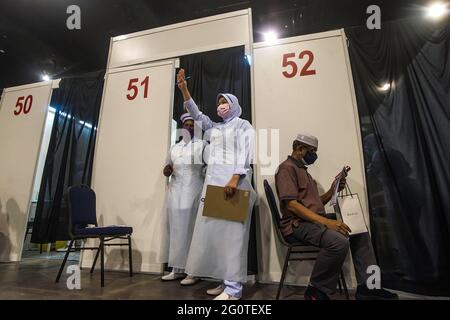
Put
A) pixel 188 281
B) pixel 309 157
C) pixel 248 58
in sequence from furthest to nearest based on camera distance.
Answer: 1. pixel 248 58
2. pixel 188 281
3. pixel 309 157

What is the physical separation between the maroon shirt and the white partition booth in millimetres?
1270

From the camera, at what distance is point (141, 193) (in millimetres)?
2910

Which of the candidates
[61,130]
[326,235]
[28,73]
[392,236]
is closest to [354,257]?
[392,236]

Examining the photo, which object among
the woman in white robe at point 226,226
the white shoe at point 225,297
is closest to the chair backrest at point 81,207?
the woman in white robe at point 226,226

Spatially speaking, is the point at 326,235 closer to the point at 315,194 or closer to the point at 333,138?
the point at 315,194

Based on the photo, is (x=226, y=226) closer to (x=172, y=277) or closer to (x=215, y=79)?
(x=172, y=277)

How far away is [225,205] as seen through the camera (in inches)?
75.2

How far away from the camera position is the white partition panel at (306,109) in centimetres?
238

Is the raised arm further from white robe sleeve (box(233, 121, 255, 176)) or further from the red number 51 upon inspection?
the red number 51

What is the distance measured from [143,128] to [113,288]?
1.65 m

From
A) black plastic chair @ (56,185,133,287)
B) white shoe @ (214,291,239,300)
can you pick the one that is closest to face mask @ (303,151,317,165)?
white shoe @ (214,291,239,300)

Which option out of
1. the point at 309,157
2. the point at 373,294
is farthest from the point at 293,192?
the point at 373,294

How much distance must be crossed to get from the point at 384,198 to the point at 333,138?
64 cm

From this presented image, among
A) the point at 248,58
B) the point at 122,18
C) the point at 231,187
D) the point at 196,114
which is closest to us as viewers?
the point at 231,187
